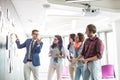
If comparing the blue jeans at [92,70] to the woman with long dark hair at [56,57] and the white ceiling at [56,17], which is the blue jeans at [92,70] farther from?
the white ceiling at [56,17]

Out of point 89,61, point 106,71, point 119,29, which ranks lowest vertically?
point 106,71

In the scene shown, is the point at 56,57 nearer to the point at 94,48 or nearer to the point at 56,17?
the point at 94,48

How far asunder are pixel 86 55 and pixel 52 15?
501 cm

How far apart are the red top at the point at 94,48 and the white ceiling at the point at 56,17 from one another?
1.98 m

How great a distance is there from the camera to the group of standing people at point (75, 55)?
3576mm

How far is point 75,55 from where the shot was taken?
471 centimetres

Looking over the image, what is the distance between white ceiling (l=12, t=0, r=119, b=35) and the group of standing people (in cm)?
96

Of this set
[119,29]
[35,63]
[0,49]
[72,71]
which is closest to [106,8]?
[119,29]

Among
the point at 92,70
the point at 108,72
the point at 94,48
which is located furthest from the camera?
the point at 108,72

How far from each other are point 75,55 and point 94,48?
3.66ft

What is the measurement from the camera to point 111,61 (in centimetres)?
1059

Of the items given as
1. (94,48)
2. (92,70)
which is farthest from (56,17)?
(92,70)

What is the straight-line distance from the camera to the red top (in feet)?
11.7

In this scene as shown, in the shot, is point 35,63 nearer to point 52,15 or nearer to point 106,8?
point 106,8
